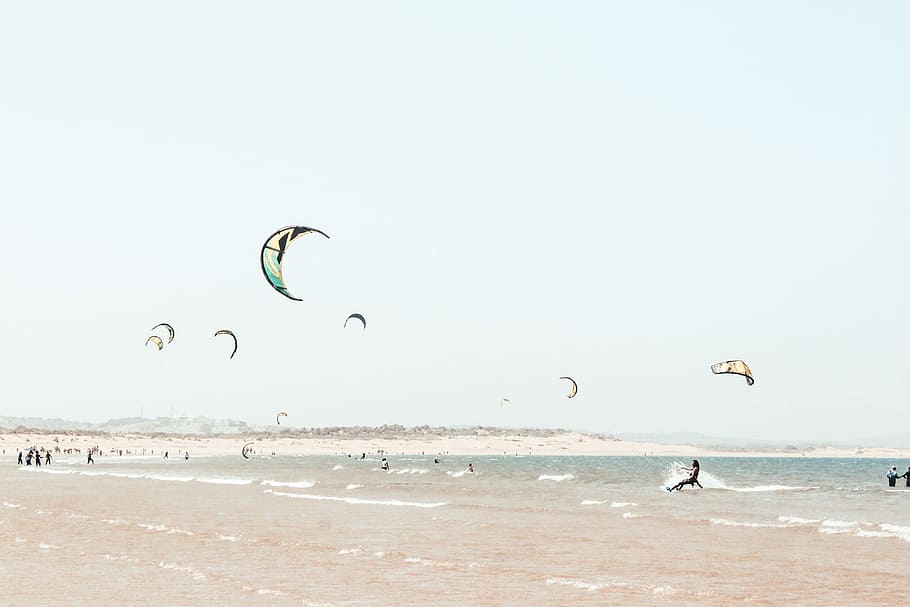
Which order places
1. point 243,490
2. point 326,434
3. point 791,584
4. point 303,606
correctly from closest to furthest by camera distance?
point 303,606
point 791,584
point 243,490
point 326,434

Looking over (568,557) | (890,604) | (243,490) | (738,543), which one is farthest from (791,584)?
(243,490)

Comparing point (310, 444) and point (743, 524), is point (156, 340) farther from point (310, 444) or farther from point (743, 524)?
point (310, 444)

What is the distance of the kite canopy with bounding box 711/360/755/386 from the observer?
27.2 metres

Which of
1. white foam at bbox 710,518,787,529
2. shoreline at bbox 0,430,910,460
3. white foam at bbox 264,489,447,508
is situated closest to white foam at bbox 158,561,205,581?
white foam at bbox 710,518,787,529

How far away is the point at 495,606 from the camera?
10.3 meters

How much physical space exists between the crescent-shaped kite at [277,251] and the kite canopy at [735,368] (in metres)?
12.5

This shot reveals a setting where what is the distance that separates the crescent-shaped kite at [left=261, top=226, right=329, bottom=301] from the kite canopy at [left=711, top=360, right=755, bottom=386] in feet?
41.0

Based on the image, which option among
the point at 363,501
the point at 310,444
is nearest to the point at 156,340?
the point at 363,501

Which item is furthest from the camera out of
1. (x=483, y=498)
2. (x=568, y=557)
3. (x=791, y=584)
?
(x=483, y=498)

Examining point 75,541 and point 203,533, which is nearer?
point 75,541

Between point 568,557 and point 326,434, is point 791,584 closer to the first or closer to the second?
point 568,557

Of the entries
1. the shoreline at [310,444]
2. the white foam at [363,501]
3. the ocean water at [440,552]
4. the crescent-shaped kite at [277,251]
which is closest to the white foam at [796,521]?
the ocean water at [440,552]

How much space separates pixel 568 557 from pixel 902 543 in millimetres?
6885

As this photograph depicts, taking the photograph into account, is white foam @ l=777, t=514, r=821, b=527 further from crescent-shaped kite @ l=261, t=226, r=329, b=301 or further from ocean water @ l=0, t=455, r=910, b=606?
crescent-shaped kite @ l=261, t=226, r=329, b=301
